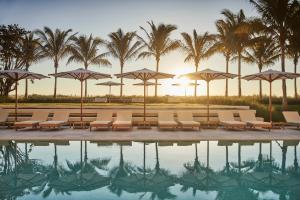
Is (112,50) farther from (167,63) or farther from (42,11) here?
(42,11)

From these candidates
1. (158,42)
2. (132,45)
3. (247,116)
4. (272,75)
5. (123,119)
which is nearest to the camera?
(123,119)

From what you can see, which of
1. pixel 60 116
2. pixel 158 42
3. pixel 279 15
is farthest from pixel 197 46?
pixel 60 116

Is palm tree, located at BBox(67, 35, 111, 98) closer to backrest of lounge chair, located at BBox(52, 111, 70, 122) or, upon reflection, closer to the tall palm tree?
the tall palm tree

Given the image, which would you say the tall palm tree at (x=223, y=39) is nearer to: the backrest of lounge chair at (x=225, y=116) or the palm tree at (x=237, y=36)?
the palm tree at (x=237, y=36)

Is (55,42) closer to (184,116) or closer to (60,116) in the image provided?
(60,116)

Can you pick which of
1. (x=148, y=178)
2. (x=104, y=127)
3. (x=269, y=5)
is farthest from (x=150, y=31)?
(x=148, y=178)

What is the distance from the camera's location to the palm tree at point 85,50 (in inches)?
1259

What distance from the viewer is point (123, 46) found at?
3152cm

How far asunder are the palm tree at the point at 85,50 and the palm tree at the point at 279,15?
17.2 m

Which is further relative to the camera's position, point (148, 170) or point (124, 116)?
point (124, 116)

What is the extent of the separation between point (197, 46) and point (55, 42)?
1548 cm

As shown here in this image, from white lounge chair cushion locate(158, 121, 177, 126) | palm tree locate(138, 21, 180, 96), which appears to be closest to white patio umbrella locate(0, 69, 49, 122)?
white lounge chair cushion locate(158, 121, 177, 126)

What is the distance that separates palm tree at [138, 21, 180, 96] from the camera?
29984 mm

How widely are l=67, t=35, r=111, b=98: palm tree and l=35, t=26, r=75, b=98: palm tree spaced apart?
769mm
